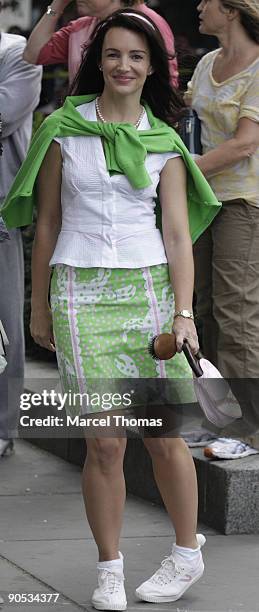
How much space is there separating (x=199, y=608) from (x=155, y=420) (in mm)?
642

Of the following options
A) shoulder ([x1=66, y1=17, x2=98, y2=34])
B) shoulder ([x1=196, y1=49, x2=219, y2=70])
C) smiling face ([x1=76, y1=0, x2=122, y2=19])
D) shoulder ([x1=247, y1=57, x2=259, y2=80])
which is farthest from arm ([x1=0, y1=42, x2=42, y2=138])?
shoulder ([x1=247, y1=57, x2=259, y2=80])

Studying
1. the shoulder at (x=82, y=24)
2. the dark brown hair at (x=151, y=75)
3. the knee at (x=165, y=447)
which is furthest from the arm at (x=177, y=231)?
the shoulder at (x=82, y=24)

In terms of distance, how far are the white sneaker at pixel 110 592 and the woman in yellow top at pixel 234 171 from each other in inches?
59.9

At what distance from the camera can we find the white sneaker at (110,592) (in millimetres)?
4340

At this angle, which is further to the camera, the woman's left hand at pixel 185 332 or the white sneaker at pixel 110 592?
the white sneaker at pixel 110 592

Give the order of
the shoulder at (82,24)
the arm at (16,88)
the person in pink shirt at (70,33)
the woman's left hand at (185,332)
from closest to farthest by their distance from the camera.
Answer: the woman's left hand at (185,332), the person in pink shirt at (70,33), the shoulder at (82,24), the arm at (16,88)

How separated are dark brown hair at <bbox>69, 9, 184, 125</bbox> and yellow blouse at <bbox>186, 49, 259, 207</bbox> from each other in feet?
2.79

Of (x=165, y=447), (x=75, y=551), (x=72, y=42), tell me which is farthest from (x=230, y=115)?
(x=75, y=551)

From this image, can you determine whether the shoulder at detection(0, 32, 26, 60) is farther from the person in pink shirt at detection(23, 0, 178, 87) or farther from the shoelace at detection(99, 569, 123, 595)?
the shoelace at detection(99, 569, 123, 595)

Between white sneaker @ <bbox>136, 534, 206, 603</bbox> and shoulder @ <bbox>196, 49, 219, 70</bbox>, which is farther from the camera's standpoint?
shoulder @ <bbox>196, 49, 219, 70</bbox>

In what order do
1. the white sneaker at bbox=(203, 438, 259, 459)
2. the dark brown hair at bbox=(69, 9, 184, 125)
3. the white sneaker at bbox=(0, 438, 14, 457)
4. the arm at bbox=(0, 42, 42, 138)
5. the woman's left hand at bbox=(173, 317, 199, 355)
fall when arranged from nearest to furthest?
the woman's left hand at bbox=(173, 317, 199, 355)
the dark brown hair at bbox=(69, 9, 184, 125)
the white sneaker at bbox=(203, 438, 259, 459)
the arm at bbox=(0, 42, 42, 138)
the white sneaker at bbox=(0, 438, 14, 457)

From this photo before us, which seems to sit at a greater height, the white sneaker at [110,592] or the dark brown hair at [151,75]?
the dark brown hair at [151,75]

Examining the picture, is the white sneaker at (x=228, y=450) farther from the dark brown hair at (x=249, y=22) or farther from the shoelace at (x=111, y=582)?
the dark brown hair at (x=249, y=22)

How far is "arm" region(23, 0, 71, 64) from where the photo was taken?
6000mm
